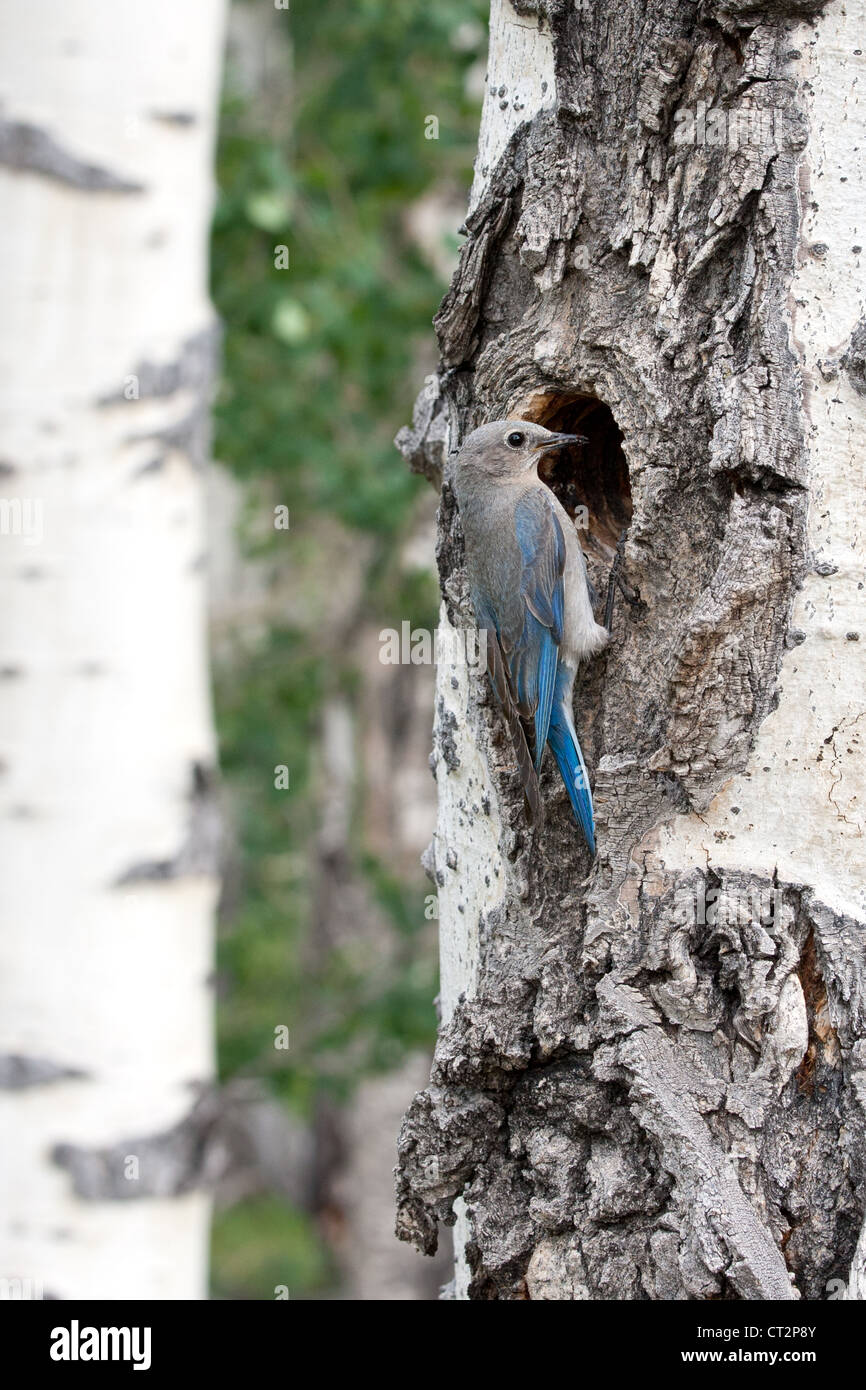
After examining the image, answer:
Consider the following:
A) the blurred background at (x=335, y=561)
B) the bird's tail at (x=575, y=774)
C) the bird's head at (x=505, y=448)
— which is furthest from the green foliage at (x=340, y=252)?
the bird's tail at (x=575, y=774)

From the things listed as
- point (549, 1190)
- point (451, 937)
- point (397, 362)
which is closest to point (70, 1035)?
point (451, 937)

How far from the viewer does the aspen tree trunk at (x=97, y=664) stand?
2818mm

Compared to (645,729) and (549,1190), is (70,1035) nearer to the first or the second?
(549,1190)

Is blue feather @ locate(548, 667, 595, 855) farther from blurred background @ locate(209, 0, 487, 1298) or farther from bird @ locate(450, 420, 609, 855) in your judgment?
blurred background @ locate(209, 0, 487, 1298)

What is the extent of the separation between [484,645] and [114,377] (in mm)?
1141

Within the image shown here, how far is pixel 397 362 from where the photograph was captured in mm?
6324

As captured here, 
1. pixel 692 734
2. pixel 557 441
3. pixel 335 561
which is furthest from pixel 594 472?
pixel 335 561

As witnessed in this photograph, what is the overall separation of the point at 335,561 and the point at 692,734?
236 inches

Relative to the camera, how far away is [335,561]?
7.85m

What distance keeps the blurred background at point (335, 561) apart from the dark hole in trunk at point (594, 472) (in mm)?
2685

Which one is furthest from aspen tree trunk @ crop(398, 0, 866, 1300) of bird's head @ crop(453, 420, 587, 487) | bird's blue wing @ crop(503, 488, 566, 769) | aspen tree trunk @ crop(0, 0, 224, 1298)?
aspen tree trunk @ crop(0, 0, 224, 1298)

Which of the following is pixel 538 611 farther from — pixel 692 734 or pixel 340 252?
pixel 340 252

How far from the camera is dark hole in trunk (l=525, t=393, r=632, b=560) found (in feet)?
8.51

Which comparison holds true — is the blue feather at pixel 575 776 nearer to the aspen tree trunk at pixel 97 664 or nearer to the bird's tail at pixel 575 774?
the bird's tail at pixel 575 774
